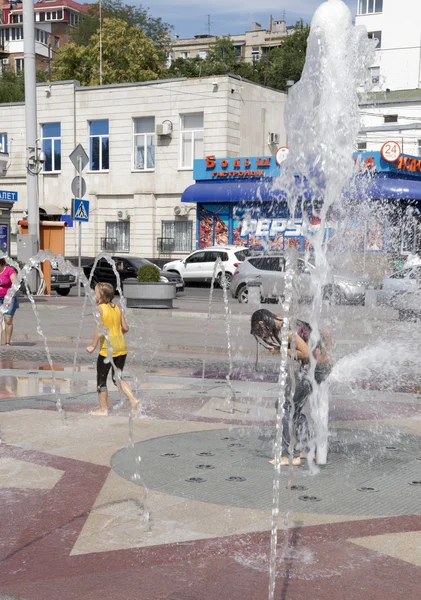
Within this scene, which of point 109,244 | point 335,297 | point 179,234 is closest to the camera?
point 335,297

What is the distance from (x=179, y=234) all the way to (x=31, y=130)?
14750 millimetres

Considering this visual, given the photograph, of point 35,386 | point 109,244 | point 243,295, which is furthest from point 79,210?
point 109,244

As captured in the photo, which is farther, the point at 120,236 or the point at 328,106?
the point at 120,236

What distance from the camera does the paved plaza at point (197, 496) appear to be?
4270 millimetres

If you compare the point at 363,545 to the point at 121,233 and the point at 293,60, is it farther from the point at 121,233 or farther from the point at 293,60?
the point at 293,60

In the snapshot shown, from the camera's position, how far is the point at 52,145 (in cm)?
4128

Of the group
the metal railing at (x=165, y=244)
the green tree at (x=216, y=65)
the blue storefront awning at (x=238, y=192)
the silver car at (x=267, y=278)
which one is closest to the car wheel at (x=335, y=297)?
the silver car at (x=267, y=278)

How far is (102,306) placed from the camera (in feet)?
27.7

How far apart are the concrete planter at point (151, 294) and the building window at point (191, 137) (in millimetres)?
17951

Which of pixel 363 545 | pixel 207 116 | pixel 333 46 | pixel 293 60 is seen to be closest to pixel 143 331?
pixel 333 46

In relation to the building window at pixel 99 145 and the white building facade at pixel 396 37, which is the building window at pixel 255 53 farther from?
the building window at pixel 99 145

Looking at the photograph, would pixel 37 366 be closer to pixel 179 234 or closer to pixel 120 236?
pixel 179 234

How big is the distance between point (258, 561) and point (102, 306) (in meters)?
4.37

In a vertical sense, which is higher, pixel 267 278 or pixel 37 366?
pixel 37 366
